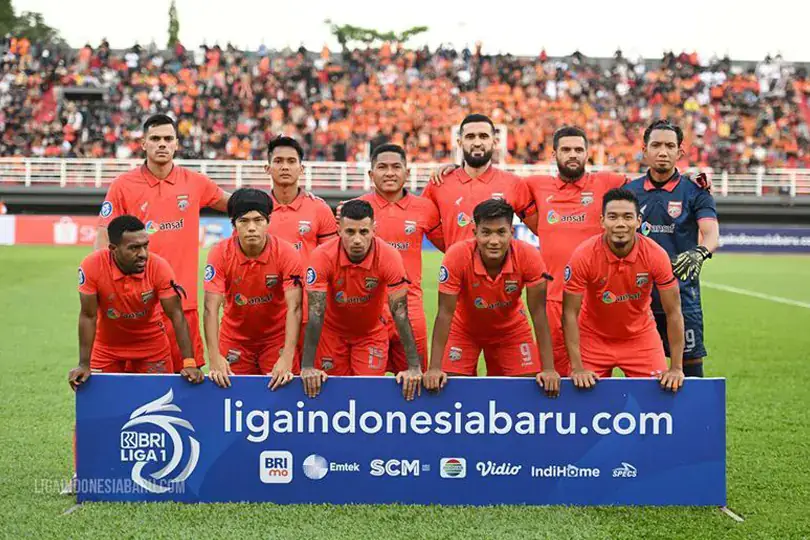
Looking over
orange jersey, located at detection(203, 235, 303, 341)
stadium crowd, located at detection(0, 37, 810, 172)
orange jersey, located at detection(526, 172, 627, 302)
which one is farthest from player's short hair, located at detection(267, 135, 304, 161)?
stadium crowd, located at detection(0, 37, 810, 172)

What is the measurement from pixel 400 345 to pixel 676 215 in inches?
80.1

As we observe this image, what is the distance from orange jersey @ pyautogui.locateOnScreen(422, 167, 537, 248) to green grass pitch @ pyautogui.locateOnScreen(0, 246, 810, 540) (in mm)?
2143

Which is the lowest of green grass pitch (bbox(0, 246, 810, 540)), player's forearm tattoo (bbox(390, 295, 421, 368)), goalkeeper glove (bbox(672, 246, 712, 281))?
green grass pitch (bbox(0, 246, 810, 540))

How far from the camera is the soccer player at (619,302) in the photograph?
586 centimetres

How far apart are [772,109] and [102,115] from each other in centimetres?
2253

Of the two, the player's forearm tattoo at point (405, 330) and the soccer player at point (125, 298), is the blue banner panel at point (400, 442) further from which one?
the soccer player at point (125, 298)

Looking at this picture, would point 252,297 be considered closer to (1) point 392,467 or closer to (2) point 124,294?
(2) point 124,294

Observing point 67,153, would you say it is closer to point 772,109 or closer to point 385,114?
point 385,114

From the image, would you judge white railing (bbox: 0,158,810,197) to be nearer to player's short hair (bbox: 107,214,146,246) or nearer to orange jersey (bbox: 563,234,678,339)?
orange jersey (bbox: 563,234,678,339)

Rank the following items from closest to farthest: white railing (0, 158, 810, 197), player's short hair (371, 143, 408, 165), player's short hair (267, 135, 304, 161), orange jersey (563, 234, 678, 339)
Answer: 1. orange jersey (563, 234, 678, 339)
2. player's short hair (267, 135, 304, 161)
3. player's short hair (371, 143, 408, 165)
4. white railing (0, 158, 810, 197)

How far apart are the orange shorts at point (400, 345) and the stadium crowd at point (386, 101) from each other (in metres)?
24.5

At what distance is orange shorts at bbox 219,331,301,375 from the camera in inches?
260

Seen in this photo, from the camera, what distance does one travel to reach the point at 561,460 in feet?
18.5

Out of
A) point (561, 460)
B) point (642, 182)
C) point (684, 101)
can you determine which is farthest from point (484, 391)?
point (684, 101)
